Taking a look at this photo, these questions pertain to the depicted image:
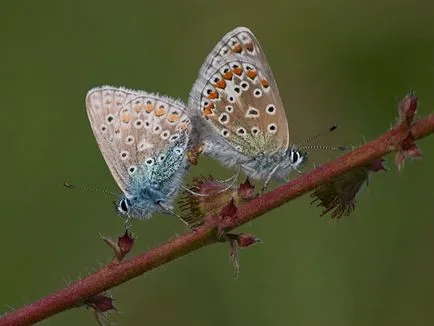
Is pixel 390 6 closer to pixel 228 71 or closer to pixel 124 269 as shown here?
pixel 228 71

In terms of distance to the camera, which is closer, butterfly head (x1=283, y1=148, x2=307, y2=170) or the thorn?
the thorn

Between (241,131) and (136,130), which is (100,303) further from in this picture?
(241,131)

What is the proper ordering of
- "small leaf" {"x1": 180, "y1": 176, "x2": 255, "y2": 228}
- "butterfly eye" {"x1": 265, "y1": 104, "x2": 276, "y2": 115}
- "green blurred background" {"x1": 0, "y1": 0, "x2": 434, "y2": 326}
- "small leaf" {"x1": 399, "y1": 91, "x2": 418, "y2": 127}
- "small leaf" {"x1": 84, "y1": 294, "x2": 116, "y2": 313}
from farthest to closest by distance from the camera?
"green blurred background" {"x1": 0, "y1": 0, "x2": 434, "y2": 326} → "butterfly eye" {"x1": 265, "y1": 104, "x2": 276, "y2": 115} → "small leaf" {"x1": 180, "y1": 176, "x2": 255, "y2": 228} → "small leaf" {"x1": 84, "y1": 294, "x2": 116, "y2": 313} → "small leaf" {"x1": 399, "y1": 91, "x2": 418, "y2": 127}

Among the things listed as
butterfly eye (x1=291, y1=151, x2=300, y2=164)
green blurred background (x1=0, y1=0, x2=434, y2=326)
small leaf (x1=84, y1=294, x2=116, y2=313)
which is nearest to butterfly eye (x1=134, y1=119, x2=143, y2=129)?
butterfly eye (x1=291, y1=151, x2=300, y2=164)

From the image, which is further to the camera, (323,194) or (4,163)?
(4,163)

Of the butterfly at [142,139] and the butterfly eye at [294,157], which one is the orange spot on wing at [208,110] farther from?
the butterfly eye at [294,157]

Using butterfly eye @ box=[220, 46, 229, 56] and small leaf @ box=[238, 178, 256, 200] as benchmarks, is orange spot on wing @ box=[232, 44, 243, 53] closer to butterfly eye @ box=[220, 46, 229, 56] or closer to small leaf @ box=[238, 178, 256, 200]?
butterfly eye @ box=[220, 46, 229, 56]

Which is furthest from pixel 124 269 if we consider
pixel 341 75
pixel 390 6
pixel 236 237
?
pixel 390 6
